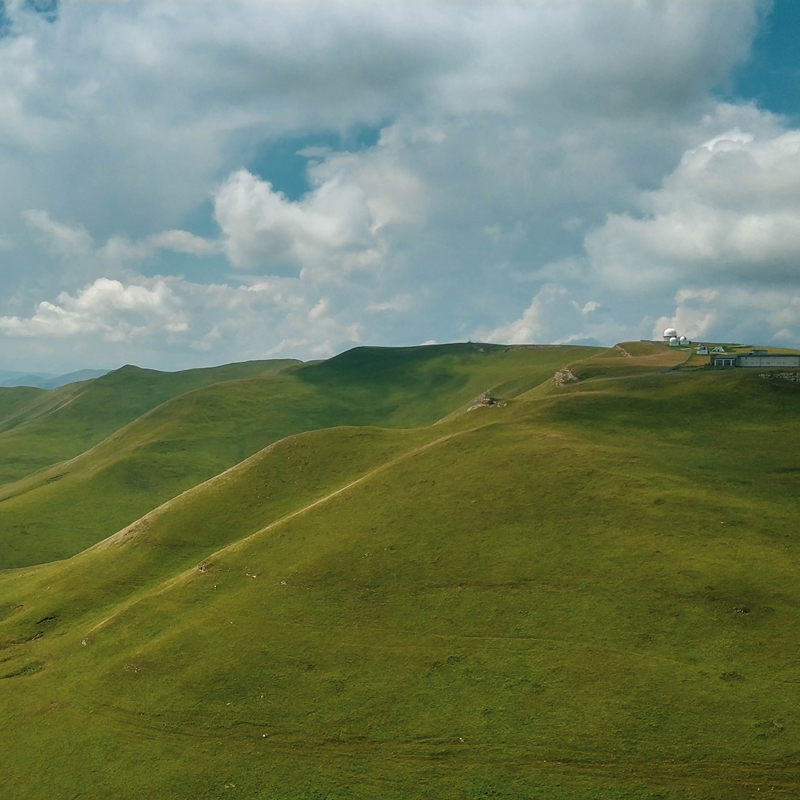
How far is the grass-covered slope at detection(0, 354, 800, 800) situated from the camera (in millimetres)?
39688

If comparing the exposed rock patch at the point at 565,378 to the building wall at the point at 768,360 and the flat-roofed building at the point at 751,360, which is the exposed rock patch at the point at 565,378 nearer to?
the flat-roofed building at the point at 751,360

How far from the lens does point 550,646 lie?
155ft

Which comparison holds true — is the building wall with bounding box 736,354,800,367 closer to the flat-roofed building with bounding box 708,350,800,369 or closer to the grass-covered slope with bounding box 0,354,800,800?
the flat-roofed building with bounding box 708,350,800,369

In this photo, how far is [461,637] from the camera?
49.8m

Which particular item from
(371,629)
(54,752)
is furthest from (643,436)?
(54,752)

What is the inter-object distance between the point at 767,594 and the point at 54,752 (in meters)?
55.6

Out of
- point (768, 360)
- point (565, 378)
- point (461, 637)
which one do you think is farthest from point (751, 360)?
point (461, 637)

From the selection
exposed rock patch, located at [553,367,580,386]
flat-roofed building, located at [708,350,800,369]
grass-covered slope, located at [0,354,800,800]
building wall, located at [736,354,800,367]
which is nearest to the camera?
grass-covered slope, located at [0,354,800,800]

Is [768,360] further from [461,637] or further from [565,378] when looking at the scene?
[461,637]

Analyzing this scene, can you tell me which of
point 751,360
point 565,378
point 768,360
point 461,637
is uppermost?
point 751,360

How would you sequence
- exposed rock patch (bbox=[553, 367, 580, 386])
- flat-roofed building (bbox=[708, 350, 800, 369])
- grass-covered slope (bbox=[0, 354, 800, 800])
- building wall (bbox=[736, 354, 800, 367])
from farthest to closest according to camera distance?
exposed rock patch (bbox=[553, 367, 580, 386])
flat-roofed building (bbox=[708, 350, 800, 369])
building wall (bbox=[736, 354, 800, 367])
grass-covered slope (bbox=[0, 354, 800, 800])

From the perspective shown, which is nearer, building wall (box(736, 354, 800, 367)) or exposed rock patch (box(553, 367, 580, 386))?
building wall (box(736, 354, 800, 367))

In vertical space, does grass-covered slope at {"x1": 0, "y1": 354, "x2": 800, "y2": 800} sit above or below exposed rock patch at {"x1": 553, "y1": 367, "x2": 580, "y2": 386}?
below

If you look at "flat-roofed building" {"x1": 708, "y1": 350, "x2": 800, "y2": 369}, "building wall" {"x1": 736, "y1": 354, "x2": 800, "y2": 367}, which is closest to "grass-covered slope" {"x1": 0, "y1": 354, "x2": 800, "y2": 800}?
"building wall" {"x1": 736, "y1": 354, "x2": 800, "y2": 367}
